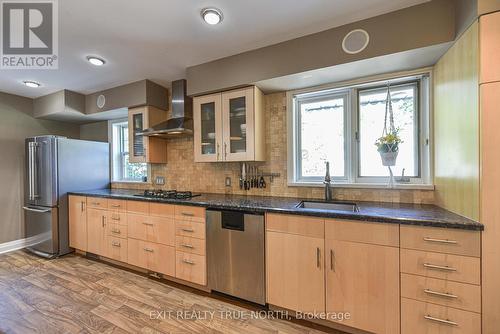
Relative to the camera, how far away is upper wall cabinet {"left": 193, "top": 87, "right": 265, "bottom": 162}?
2316 millimetres

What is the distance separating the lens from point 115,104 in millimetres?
3129

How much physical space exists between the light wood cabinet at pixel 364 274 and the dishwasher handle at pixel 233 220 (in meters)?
0.71

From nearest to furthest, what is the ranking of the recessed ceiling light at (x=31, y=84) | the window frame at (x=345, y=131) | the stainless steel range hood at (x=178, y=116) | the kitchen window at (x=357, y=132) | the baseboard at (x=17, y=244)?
the kitchen window at (x=357, y=132) → the window frame at (x=345, y=131) → the stainless steel range hood at (x=178, y=116) → the recessed ceiling light at (x=31, y=84) → the baseboard at (x=17, y=244)

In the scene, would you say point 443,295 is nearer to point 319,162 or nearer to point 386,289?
point 386,289

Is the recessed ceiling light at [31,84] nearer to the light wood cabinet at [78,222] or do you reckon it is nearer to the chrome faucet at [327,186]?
the light wood cabinet at [78,222]

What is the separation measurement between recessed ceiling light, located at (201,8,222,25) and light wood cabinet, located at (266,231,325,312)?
5.73 feet

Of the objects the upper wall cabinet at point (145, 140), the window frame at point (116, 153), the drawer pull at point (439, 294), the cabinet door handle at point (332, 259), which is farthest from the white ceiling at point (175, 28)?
the drawer pull at point (439, 294)

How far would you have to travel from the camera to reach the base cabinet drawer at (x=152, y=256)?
7.56 ft

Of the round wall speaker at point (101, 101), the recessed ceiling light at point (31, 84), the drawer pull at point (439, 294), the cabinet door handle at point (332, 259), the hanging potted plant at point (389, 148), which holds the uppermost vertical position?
the recessed ceiling light at point (31, 84)

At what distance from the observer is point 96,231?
2881mm

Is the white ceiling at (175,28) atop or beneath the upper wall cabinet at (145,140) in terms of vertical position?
atop

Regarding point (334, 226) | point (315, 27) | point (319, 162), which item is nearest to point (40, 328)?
point (334, 226)

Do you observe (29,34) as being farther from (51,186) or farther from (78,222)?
(78,222)

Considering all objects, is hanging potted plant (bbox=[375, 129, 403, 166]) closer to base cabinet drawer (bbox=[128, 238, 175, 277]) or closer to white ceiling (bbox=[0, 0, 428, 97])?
white ceiling (bbox=[0, 0, 428, 97])
